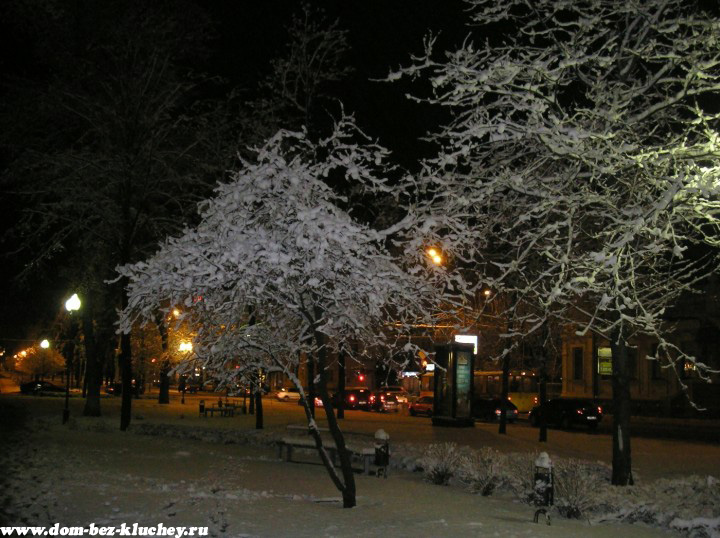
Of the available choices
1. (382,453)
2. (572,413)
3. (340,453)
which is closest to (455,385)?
(572,413)

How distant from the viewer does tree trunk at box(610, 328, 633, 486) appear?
14.1 meters

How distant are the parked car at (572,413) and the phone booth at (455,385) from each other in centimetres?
738

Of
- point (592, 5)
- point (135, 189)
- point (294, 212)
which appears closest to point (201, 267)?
point (294, 212)

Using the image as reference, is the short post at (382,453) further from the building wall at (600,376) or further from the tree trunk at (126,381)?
the building wall at (600,376)

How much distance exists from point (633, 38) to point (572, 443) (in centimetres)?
1731

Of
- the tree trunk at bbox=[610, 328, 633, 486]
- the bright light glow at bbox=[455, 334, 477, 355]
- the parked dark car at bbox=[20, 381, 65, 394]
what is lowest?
the parked dark car at bbox=[20, 381, 65, 394]

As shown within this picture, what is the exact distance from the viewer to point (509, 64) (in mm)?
10078

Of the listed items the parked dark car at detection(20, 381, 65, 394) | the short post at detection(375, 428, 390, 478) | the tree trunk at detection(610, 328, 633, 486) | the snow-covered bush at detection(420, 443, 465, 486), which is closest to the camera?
the tree trunk at detection(610, 328, 633, 486)

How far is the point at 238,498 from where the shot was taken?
448 inches

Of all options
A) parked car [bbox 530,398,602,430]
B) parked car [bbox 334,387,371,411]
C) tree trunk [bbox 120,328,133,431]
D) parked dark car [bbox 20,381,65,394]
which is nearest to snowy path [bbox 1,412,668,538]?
tree trunk [bbox 120,328,133,431]

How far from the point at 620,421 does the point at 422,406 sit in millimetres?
30324

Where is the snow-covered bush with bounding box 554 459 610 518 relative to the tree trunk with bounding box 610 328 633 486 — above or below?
below

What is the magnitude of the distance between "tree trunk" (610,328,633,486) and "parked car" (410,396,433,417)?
29542mm

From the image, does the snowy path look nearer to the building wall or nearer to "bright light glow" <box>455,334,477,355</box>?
"bright light glow" <box>455,334,477,355</box>
